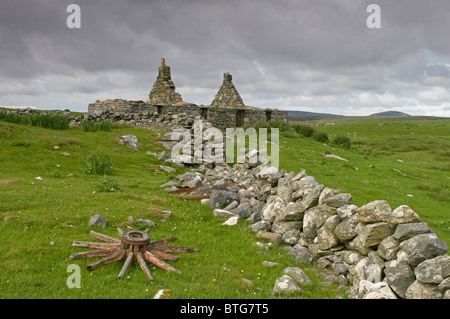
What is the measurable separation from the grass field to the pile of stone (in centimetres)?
49

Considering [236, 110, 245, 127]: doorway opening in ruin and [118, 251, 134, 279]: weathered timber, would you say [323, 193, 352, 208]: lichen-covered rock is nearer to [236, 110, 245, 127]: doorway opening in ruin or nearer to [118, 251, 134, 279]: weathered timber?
[118, 251, 134, 279]: weathered timber

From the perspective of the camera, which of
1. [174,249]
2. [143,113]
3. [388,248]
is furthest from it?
[143,113]

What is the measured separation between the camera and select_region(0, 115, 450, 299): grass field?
6125mm

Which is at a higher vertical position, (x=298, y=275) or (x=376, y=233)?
(x=376, y=233)

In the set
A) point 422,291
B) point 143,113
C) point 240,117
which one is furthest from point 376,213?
point 240,117

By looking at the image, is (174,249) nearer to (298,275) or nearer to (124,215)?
(298,275)

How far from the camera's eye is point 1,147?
57.1ft

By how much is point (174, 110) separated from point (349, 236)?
25785 millimetres

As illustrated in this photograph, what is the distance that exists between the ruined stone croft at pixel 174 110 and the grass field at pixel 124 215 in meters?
8.66

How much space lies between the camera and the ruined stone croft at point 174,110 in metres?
30.2

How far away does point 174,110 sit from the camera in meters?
31.0

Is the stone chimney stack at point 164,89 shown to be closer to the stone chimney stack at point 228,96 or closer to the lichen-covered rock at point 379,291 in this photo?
the stone chimney stack at point 228,96

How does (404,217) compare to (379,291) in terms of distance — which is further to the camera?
(404,217)
